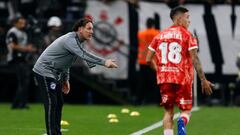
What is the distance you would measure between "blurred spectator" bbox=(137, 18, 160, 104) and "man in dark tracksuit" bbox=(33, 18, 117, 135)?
941cm

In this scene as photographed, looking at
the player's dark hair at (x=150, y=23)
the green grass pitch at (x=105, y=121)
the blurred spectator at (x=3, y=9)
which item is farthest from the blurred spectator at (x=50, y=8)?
the green grass pitch at (x=105, y=121)

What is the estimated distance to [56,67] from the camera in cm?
1220

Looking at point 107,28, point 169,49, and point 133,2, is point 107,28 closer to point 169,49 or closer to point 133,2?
point 133,2

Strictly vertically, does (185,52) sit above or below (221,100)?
Answer: above

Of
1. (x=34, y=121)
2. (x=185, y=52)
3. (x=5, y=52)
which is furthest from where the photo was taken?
(x=5, y=52)

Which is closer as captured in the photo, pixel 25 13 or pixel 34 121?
pixel 34 121

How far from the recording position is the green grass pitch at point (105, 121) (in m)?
14.7

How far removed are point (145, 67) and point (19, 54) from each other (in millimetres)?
3427

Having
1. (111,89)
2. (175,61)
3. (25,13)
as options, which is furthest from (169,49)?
(25,13)

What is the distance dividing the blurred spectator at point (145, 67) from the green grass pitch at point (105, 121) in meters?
1.28

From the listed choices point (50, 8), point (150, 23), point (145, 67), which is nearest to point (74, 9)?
point (50, 8)

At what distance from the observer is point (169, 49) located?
12.0 meters

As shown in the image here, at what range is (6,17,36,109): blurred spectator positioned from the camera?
2038 cm

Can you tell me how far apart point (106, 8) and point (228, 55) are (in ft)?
12.2
